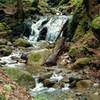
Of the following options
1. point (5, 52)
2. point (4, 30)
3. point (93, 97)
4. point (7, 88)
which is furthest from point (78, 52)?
point (4, 30)

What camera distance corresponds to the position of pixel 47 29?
24656 mm

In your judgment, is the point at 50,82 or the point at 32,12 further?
the point at 32,12

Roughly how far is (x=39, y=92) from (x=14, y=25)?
1532 centimetres

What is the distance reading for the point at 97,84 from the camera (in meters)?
11.9

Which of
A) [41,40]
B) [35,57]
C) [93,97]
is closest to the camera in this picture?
[93,97]

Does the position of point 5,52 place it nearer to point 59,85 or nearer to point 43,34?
point 43,34

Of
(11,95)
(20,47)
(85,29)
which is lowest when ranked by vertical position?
(20,47)

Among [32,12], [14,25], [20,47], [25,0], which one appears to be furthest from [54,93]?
[25,0]

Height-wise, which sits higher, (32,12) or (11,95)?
(11,95)

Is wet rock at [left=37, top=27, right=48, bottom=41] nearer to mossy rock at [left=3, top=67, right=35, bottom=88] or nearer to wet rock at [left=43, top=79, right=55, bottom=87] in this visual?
mossy rock at [left=3, top=67, right=35, bottom=88]

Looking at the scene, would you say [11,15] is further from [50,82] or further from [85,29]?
[50,82]

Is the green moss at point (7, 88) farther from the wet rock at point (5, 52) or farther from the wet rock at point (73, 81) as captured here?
the wet rock at point (5, 52)

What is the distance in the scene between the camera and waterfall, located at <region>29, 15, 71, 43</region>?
23.9m

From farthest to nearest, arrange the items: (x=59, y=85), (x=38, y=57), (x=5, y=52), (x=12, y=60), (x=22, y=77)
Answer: (x=5, y=52) < (x=12, y=60) < (x=38, y=57) < (x=22, y=77) < (x=59, y=85)
